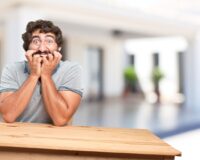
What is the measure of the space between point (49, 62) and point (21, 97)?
212mm

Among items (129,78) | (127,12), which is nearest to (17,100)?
(127,12)

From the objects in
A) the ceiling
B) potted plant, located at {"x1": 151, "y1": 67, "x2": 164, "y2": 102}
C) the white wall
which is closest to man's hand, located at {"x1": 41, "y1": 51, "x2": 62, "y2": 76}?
the ceiling

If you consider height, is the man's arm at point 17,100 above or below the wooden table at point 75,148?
above

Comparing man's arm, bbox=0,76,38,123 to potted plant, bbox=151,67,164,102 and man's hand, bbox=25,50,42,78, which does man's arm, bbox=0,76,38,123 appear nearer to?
man's hand, bbox=25,50,42,78

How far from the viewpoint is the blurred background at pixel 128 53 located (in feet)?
19.7

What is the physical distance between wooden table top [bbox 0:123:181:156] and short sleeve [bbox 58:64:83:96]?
0.19 metres

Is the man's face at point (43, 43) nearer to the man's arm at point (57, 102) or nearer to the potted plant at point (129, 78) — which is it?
the man's arm at point (57, 102)

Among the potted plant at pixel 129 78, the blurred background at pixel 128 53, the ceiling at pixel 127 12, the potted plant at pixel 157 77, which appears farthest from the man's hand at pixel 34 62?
the potted plant at pixel 129 78

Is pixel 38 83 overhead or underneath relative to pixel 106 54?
underneath

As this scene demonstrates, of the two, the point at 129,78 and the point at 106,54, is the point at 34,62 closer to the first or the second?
the point at 106,54

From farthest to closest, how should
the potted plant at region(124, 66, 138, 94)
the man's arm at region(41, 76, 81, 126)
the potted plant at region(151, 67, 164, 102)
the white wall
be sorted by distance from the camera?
the potted plant at region(124, 66, 138, 94)
the potted plant at region(151, 67, 164, 102)
the white wall
the man's arm at region(41, 76, 81, 126)

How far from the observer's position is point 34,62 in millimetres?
1690

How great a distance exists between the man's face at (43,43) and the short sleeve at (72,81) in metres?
0.14

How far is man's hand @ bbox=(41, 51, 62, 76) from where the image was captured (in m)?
1.69
